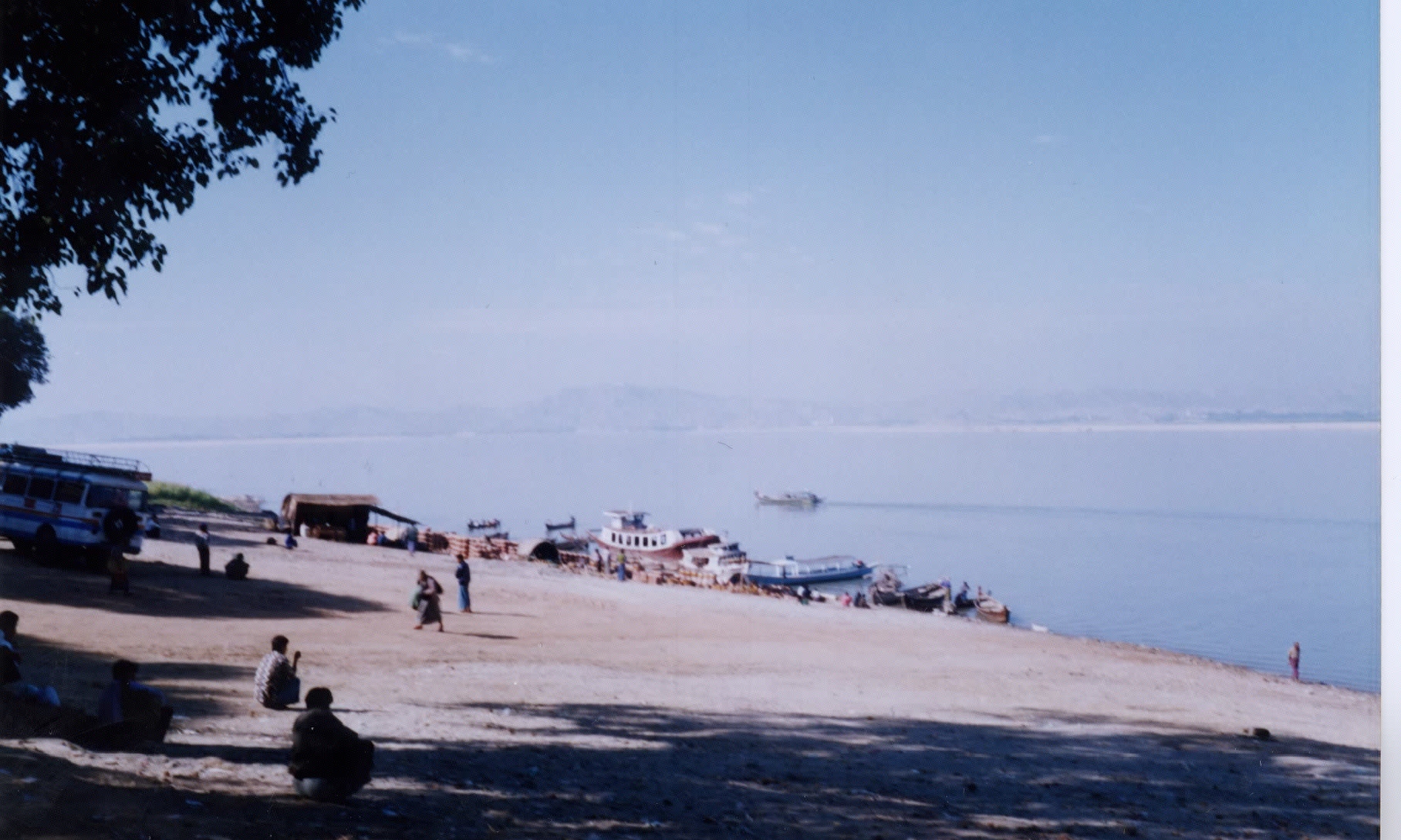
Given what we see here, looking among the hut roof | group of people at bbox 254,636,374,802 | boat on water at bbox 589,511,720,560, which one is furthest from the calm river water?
group of people at bbox 254,636,374,802

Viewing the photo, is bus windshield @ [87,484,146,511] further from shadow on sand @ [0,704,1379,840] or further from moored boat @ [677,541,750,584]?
moored boat @ [677,541,750,584]

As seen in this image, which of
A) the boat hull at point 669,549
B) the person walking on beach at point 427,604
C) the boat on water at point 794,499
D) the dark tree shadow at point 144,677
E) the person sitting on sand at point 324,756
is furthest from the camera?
the boat on water at point 794,499

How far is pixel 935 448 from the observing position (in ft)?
604

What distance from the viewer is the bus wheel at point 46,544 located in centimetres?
1650

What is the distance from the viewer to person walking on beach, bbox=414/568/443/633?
16.9m

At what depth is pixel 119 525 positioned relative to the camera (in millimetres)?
16906

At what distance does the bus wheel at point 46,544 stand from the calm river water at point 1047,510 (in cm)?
274

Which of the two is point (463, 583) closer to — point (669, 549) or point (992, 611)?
point (992, 611)

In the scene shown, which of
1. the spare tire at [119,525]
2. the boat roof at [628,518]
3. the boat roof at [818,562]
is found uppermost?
the boat roof at [628,518]

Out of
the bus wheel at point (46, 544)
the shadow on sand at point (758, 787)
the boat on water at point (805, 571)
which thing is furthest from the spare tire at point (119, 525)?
the boat on water at point (805, 571)

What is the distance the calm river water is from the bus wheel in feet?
8.98

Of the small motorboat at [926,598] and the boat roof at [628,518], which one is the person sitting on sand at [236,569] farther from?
the boat roof at [628,518]

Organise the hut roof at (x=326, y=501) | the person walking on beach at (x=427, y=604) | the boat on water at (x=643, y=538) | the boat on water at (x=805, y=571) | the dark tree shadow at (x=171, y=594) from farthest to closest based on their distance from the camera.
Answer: the boat on water at (x=643, y=538)
the boat on water at (x=805, y=571)
the hut roof at (x=326, y=501)
the person walking on beach at (x=427, y=604)
the dark tree shadow at (x=171, y=594)

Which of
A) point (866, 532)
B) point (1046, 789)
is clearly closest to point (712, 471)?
point (866, 532)
